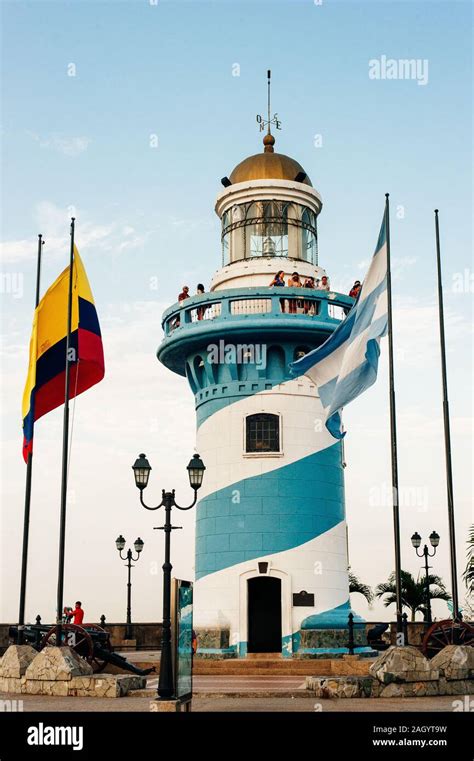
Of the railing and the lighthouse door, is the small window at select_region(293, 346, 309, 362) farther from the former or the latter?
the lighthouse door

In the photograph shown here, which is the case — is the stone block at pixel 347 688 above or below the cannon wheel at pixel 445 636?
below

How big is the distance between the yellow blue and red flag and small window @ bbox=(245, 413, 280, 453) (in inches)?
261

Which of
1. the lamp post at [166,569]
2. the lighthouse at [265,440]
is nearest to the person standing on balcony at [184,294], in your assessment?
the lighthouse at [265,440]

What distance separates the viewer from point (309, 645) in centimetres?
2772

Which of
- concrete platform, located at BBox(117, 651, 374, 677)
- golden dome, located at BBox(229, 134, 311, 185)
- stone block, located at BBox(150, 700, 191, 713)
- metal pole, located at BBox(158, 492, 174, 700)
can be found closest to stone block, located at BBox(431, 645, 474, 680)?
concrete platform, located at BBox(117, 651, 374, 677)

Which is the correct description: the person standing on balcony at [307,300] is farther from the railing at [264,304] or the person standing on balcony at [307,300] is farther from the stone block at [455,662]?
the stone block at [455,662]

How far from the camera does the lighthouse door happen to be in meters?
28.3

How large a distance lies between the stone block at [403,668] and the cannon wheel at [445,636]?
233 cm

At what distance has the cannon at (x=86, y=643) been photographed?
73.7 ft

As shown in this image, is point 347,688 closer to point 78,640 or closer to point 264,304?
point 78,640

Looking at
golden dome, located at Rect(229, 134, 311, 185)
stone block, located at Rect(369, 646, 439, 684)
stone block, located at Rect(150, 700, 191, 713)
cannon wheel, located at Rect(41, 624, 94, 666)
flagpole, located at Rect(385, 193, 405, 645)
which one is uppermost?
golden dome, located at Rect(229, 134, 311, 185)

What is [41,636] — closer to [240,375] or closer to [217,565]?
[217,565]
